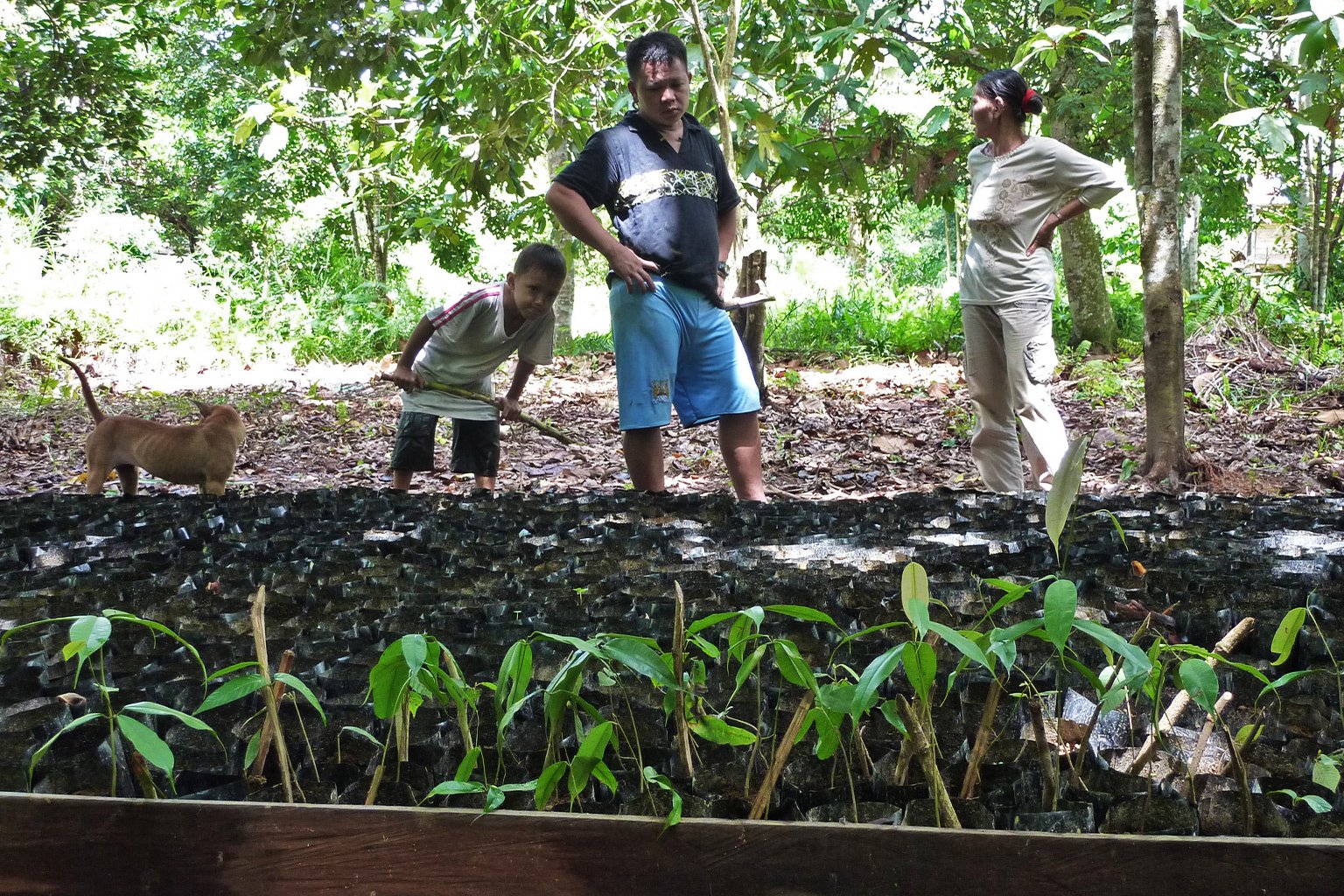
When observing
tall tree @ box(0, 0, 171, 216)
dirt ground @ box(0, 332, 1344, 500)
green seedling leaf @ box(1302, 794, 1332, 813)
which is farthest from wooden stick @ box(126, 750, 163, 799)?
tall tree @ box(0, 0, 171, 216)

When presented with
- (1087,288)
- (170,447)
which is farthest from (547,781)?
(1087,288)

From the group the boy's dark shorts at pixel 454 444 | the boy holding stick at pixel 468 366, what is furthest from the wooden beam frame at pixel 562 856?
the boy's dark shorts at pixel 454 444

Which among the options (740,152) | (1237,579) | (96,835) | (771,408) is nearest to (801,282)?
(771,408)

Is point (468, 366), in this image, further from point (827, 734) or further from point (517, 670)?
point (827, 734)

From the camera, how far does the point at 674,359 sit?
3410 millimetres

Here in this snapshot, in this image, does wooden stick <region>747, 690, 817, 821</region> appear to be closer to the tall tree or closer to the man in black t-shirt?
the man in black t-shirt

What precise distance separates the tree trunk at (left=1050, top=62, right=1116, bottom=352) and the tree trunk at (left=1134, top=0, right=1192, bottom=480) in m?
4.58

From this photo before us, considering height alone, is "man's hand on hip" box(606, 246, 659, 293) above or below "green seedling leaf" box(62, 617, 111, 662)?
above

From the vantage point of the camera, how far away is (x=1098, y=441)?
5895 millimetres

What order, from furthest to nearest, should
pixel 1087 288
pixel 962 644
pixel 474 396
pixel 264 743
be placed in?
pixel 1087 288 → pixel 474 396 → pixel 264 743 → pixel 962 644

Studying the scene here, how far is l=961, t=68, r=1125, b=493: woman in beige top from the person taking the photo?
147 inches

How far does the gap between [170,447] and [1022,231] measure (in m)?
3.03

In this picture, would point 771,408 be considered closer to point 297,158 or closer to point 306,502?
point 306,502

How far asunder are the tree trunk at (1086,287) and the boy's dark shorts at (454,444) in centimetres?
557
